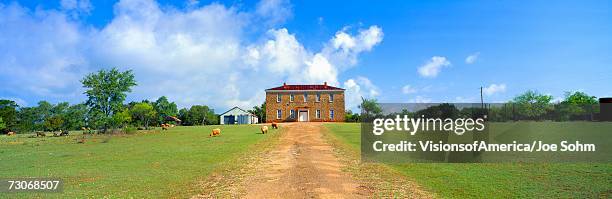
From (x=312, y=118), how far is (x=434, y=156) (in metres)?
52.3

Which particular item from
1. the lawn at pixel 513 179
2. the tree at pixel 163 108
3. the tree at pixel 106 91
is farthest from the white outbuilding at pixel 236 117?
the lawn at pixel 513 179

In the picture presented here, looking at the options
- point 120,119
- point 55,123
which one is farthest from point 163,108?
point 120,119

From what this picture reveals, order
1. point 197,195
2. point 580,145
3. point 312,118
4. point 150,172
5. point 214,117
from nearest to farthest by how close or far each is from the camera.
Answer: point 197,195 < point 150,172 < point 580,145 < point 312,118 < point 214,117

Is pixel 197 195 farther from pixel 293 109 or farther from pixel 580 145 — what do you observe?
pixel 293 109

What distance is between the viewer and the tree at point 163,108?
247 feet

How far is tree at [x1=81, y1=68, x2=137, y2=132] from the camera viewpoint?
4853cm

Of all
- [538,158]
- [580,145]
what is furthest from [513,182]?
[580,145]

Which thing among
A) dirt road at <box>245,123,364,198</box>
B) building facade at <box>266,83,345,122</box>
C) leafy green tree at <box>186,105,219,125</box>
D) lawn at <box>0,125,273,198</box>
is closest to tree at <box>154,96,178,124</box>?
leafy green tree at <box>186,105,219,125</box>

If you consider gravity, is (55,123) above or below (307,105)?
below

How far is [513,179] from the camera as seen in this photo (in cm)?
1331

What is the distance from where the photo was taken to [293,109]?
71125 millimetres

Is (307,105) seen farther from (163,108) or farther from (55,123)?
(55,123)

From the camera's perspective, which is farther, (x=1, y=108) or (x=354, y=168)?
(x=1, y=108)

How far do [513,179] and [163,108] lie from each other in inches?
2790
